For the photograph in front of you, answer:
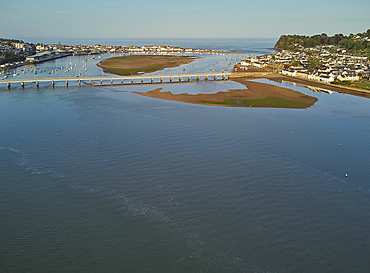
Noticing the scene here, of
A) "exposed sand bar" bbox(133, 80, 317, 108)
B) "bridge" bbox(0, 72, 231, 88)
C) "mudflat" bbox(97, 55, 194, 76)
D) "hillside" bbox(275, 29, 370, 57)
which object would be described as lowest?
"exposed sand bar" bbox(133, 80, 317, 108)

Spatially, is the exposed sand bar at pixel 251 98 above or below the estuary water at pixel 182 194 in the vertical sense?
above

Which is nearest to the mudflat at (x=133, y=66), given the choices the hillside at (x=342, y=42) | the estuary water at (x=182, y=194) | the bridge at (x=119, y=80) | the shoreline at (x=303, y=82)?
the bridge at (x=119, y=80)

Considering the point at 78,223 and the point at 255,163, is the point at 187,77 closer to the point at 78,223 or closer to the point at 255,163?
the point at 255,163

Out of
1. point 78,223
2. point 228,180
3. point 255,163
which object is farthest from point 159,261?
point 255,163

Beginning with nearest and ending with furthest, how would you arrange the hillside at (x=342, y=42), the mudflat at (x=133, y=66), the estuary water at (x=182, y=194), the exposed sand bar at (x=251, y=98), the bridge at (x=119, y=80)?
the estuary water at (x=182, y=194)
the exposed sand bar at (x=251, y=98)
the bridge at (x=119, y=80)
the mudflat at (x=133, y=66)
the hillside at (x=342, y=42)

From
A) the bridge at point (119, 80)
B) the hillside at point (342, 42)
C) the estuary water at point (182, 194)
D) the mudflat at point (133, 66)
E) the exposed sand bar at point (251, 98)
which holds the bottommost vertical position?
the estuary water at point (182, 194)

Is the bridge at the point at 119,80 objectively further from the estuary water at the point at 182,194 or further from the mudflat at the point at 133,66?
the estuary water at the point at 182,194

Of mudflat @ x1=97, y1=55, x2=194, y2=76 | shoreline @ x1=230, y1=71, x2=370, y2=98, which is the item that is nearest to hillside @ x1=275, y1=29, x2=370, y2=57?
shoreline @ x1=230, y1=71, x2=370, y2=98

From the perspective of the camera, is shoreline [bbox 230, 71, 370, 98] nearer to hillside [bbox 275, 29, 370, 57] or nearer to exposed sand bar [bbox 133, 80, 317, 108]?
exposed sand bar [bbox 133, 80, 317, 108]
